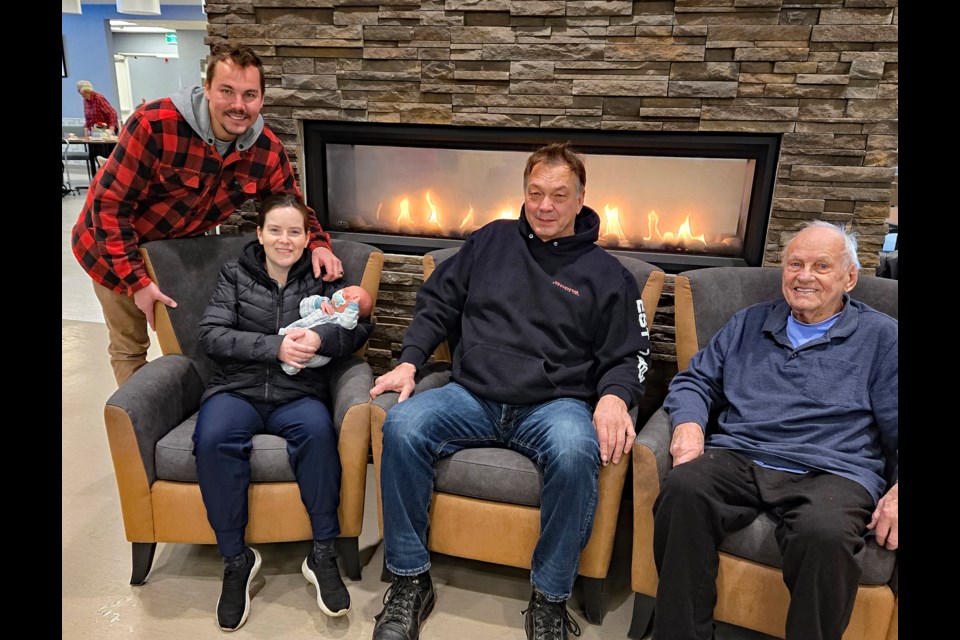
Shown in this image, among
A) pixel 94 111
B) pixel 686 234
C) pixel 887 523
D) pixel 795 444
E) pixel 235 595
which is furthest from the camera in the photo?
pixel 94 111

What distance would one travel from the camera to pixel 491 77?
2.51m

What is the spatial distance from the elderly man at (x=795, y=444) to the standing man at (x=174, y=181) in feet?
4.03

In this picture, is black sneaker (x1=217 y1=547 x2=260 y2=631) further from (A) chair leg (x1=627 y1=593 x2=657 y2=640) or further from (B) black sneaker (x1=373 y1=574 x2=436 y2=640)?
(A) chair leg (x1=627 y1=593 x2=657 y2=640)

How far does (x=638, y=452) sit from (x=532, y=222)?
2.50ft

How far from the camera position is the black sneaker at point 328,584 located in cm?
179

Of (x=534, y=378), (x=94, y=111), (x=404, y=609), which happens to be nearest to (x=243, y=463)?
(x=404, y=609)

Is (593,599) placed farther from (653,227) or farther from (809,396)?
(653,227)

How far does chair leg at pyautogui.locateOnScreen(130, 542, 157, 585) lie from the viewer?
1.91 m

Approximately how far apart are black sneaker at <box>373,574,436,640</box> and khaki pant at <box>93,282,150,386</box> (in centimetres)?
126

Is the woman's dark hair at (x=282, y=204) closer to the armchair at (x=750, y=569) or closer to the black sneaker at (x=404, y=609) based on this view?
the black sneaker at (x=404, y=609)

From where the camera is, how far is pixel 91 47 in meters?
10.8

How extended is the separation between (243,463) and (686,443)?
117 cm
